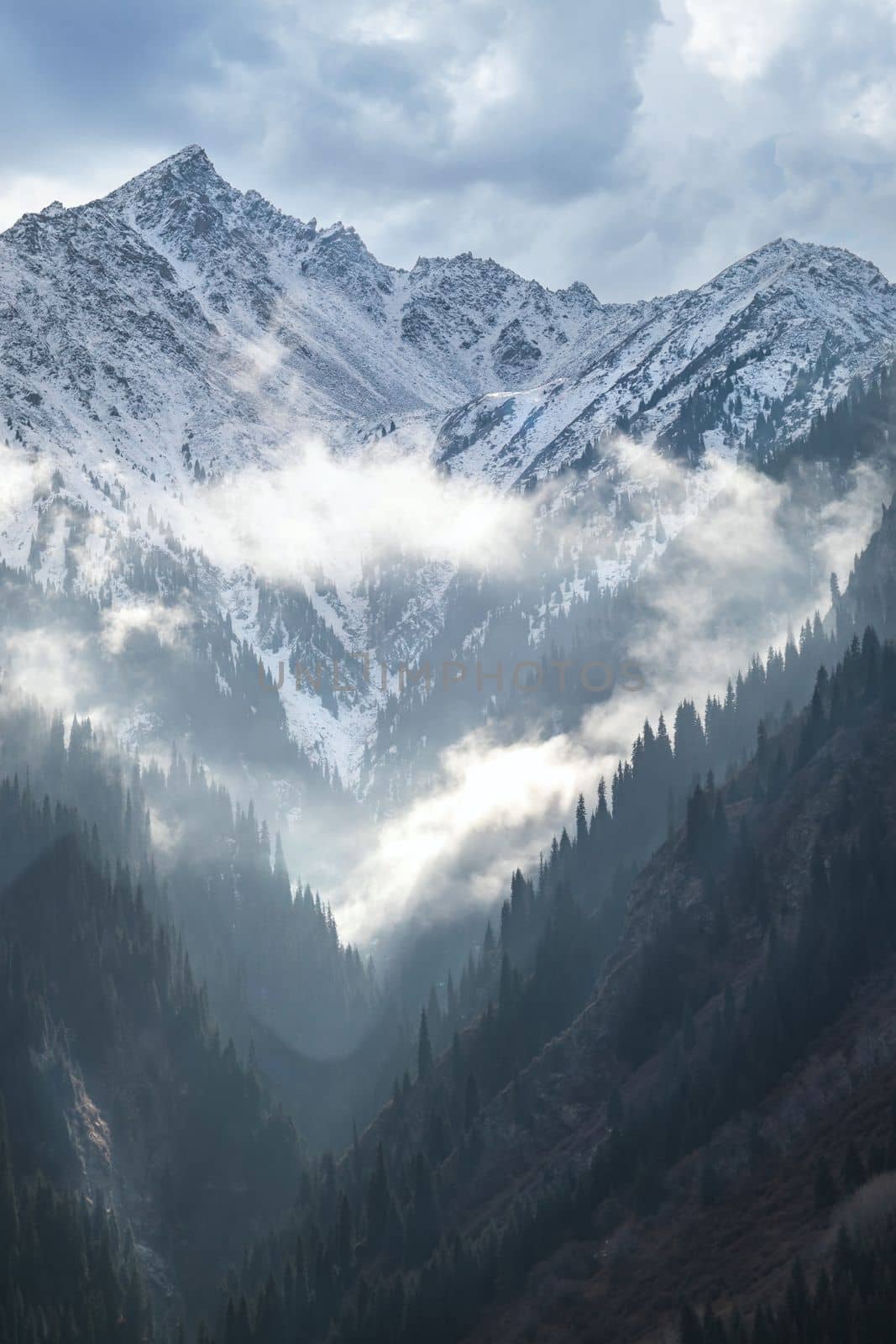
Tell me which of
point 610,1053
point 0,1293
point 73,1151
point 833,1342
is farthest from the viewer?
point 73,1151

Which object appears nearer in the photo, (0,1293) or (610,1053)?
(0,1293)

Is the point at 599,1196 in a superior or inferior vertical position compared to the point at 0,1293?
inferior

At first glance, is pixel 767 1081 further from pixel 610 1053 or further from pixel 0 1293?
pixel 0 1293

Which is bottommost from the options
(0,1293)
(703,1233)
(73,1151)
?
(703,1233)

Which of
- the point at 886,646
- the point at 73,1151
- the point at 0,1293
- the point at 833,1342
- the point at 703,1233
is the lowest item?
the point at 833,1342

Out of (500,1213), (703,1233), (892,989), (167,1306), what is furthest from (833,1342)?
(167,1306)

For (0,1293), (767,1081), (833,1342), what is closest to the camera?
(833,1342)

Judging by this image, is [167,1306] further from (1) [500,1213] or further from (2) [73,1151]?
(1) [500,1213]

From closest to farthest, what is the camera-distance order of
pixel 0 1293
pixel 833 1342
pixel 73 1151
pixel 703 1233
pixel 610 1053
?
pixel 833 1342, pixel 703 1233, pixel 0 1293, pixel 610 1053, pixel 73 1151

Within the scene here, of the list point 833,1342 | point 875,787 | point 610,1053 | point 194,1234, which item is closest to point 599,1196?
point 610,1053
